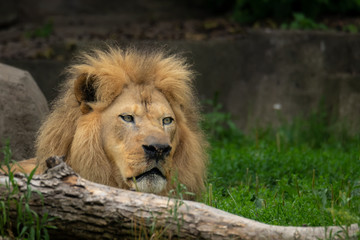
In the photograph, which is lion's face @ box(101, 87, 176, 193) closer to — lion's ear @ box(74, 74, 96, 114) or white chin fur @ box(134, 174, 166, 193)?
white chin fur @ box(134, 174, 166, 193)

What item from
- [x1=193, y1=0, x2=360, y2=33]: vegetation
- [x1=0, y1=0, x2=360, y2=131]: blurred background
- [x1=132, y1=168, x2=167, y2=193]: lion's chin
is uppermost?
[x1=193, y1=0, x2=360, y2=33]: vegetation

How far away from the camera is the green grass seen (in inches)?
178

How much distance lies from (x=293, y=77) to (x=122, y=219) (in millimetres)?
5903

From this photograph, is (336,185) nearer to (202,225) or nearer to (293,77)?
(202,225)

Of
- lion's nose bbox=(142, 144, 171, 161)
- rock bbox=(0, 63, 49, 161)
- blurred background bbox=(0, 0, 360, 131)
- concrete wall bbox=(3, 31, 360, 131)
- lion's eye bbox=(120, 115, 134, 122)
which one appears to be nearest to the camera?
lion's nose bbox=(142, 144, 171, 161)

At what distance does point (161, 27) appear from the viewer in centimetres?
1012

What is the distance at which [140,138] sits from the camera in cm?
425

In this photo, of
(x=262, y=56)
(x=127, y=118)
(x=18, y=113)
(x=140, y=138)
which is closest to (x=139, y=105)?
(x=127, y=118)

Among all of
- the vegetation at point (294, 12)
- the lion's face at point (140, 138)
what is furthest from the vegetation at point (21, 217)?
the vegetation at point (294, 12)

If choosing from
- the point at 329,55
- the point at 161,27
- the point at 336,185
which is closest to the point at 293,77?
the point at 329,55

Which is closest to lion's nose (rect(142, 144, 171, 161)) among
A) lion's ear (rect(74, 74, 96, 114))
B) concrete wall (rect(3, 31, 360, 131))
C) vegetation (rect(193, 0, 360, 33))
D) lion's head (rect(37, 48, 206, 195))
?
lion's head (rect(37, 48, 206, 195))

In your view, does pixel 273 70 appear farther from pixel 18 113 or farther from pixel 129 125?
pixel 129 125

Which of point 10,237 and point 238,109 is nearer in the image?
point 10,237

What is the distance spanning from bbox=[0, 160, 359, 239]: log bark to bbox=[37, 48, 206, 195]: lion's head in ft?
1.40
